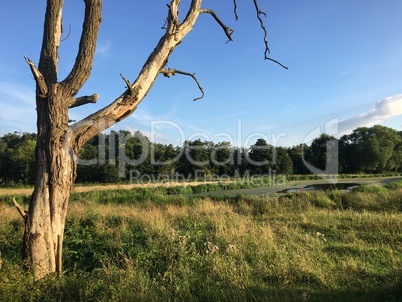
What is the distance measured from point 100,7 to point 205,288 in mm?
3666

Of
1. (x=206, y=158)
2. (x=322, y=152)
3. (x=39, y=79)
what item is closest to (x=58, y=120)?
(x=39, y=79)

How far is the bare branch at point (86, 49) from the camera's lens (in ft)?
11.0

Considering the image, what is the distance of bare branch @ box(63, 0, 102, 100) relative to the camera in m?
3.36

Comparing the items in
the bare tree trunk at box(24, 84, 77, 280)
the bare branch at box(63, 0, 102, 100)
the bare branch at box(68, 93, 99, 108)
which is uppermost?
the bare branch at box(63, 0, 102, 100)

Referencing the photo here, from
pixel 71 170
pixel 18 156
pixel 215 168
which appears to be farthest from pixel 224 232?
pixel 18 156

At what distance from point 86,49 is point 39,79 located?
649 millimetres

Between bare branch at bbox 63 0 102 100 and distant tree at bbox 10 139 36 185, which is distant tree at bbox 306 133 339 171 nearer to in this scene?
distant tree at bbox 10 139 36 185

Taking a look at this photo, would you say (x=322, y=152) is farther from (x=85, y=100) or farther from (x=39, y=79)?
(x=39, y=79)

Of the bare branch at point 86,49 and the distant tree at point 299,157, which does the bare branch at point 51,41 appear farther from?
the distant tree at point 299,157

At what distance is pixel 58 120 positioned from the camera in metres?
3.30

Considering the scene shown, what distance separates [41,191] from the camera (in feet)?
10.7

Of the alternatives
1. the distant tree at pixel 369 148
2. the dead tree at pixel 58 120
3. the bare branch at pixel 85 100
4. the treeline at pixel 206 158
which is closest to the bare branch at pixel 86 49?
the dead tree at pixel 58 120

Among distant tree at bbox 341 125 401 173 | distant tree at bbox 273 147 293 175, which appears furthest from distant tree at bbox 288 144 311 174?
distant tree at bbox 341 125 401 173

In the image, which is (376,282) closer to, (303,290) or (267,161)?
(303,290)
